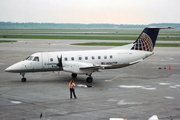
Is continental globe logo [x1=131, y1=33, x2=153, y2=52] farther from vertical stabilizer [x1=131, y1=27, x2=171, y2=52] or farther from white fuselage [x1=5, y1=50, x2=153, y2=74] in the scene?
white fuselage [x1=5, y1=50, x2=153, y2=74]

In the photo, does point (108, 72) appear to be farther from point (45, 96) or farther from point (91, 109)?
point (91, 109)

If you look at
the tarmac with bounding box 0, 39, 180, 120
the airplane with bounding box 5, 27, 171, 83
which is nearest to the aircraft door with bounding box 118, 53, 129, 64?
the airplane with bounding box 5, 27, 171, 83

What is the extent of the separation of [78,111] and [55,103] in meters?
2.54

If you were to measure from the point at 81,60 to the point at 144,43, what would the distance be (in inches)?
318

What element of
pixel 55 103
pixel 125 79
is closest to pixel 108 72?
pixel 125 79

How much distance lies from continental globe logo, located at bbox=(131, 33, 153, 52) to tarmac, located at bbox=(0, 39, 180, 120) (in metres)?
3.33

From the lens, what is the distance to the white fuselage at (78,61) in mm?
25328

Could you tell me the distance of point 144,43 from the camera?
29203mm

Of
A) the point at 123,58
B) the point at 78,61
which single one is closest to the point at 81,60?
the point at 78,61

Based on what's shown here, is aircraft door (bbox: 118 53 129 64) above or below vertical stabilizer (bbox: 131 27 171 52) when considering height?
below

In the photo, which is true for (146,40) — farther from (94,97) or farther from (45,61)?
(94,97)

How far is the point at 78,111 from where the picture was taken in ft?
53.6

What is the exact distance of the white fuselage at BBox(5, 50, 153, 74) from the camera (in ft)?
83.1

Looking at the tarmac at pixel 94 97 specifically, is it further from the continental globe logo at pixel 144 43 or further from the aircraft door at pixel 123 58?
the continental globe logo at pixel 144 43
